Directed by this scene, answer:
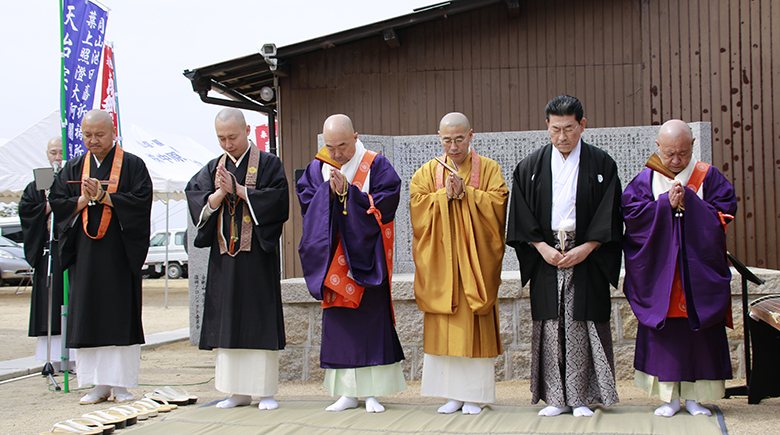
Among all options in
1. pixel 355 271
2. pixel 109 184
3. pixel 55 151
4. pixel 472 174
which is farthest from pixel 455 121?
pixel 55 151

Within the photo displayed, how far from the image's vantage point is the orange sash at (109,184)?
4.59 metres

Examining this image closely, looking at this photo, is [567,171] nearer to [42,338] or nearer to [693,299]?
[693,299]

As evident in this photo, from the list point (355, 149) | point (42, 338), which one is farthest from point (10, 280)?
point (355, 149)

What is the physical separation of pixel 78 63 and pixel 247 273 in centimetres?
321

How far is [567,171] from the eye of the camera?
3.84 meters

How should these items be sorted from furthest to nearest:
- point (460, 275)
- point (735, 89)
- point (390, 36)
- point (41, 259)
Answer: point (390, 36) < point (735, 89) < point (41, 259) < point (460, 275)

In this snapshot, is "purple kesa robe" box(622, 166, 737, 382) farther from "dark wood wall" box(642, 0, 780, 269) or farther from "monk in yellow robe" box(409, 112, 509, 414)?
"dark wood wall" box(642, 0, 780, 269)

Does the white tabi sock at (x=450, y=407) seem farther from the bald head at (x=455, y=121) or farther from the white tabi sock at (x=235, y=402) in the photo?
the bald head at (x=455, y=121)

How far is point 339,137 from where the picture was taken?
4.05 m

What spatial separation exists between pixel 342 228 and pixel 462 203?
79 centimetres

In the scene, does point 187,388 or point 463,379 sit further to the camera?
point 187,388

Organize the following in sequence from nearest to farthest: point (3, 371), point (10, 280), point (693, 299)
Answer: point (693, 299) < point (3, 371) < point (10, 280)

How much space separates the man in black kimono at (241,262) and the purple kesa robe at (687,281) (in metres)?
2.32

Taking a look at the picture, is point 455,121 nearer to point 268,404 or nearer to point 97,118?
point 268,404
